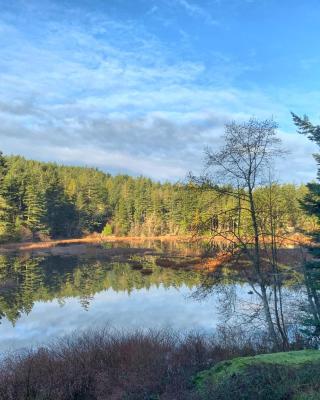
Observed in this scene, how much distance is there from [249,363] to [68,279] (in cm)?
3348

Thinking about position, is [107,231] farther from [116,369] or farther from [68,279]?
[116,369]

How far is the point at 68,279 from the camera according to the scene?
131 feet

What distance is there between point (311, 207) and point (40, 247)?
6206 cm

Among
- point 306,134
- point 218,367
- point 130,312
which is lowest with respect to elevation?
point 130,312

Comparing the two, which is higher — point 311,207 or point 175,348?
point 311,207

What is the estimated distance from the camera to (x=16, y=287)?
115ft

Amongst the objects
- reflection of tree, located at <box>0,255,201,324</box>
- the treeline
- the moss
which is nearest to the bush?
the treeline

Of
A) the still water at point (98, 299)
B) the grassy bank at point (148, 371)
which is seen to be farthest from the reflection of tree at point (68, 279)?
the grassy bank at point (148, 371)

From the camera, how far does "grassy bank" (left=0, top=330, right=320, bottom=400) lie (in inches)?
286

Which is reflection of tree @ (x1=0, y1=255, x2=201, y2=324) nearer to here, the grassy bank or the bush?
the grassy bank

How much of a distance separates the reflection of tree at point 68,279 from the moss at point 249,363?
763 inches

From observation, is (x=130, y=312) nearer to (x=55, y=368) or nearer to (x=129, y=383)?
(x=55, y=368)

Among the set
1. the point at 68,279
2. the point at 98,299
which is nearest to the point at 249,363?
the point at 98,299

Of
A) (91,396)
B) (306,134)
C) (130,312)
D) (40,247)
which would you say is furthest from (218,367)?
(40,247)
